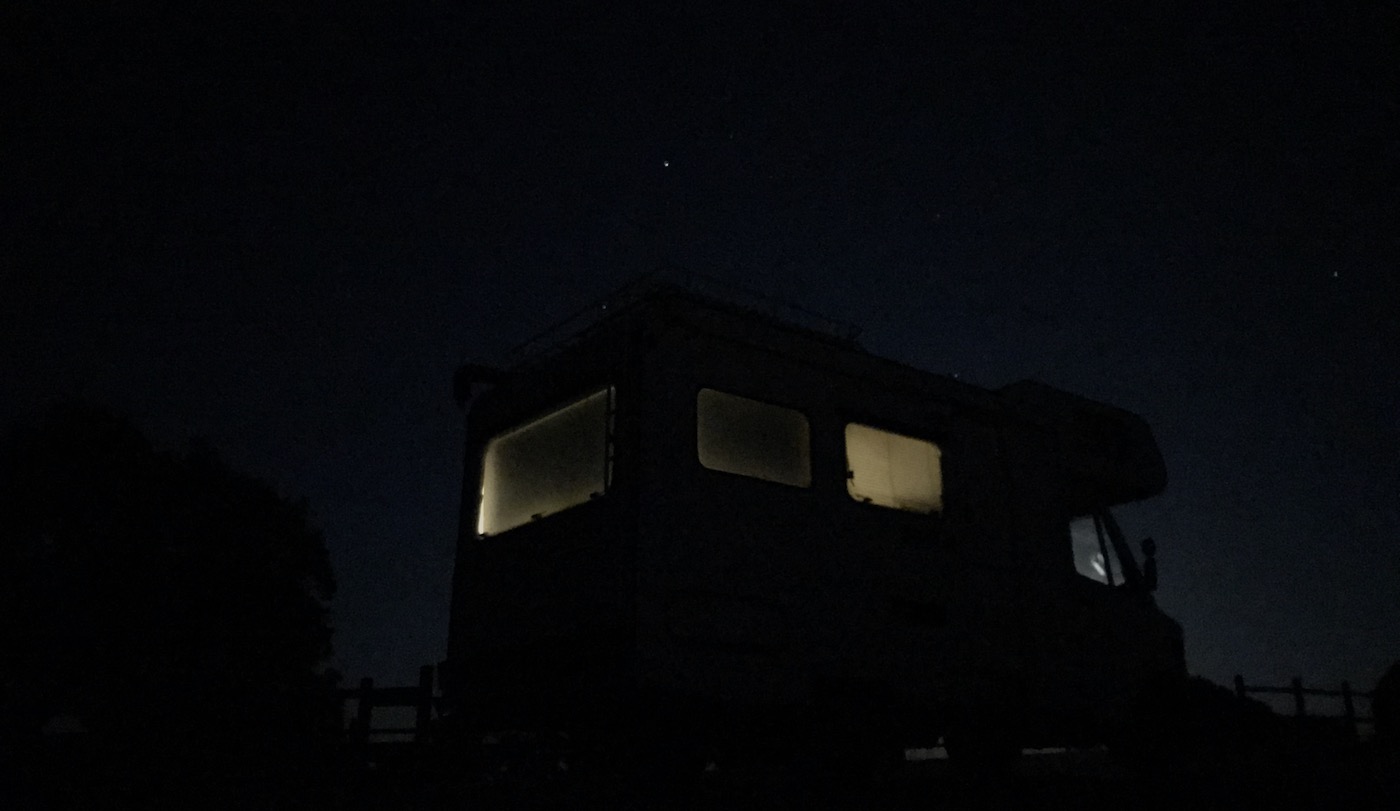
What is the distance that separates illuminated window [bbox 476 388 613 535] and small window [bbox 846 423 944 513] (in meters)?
1.85

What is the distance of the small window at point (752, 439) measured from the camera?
7.25m

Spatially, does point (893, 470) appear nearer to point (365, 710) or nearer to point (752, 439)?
point (752, 439)

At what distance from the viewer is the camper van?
6766 millimetres

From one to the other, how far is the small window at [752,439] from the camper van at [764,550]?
0.02 metres

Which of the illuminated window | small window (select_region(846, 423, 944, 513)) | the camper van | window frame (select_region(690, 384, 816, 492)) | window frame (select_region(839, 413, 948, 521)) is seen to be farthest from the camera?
small window (select_region(846, 423, 944, 513))

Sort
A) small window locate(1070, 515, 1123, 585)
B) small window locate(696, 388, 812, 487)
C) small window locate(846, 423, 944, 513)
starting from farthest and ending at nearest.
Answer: small window locate(1070, 515, 1123, 585) < small window locate(846, 423, 944, 513) < small window locate(696, 388, 812, 487)

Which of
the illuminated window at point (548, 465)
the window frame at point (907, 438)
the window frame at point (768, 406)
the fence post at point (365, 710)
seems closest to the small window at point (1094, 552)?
the window frame at point (907, 438)

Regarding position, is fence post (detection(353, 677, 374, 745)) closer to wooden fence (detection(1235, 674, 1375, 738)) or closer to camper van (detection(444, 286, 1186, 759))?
camper van (detection(444, 286, 1186, 759))

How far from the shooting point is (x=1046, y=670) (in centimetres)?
866

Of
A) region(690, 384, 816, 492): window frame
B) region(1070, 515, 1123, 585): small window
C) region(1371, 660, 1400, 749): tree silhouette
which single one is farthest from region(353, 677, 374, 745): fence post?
region(1371, 660, 1400, 749): tree silhouette

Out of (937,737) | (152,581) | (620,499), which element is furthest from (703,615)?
(152,581)

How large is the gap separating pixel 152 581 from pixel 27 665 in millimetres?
2209

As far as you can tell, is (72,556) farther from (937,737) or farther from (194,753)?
(937,737)

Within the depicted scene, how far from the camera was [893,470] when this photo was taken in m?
8.22
